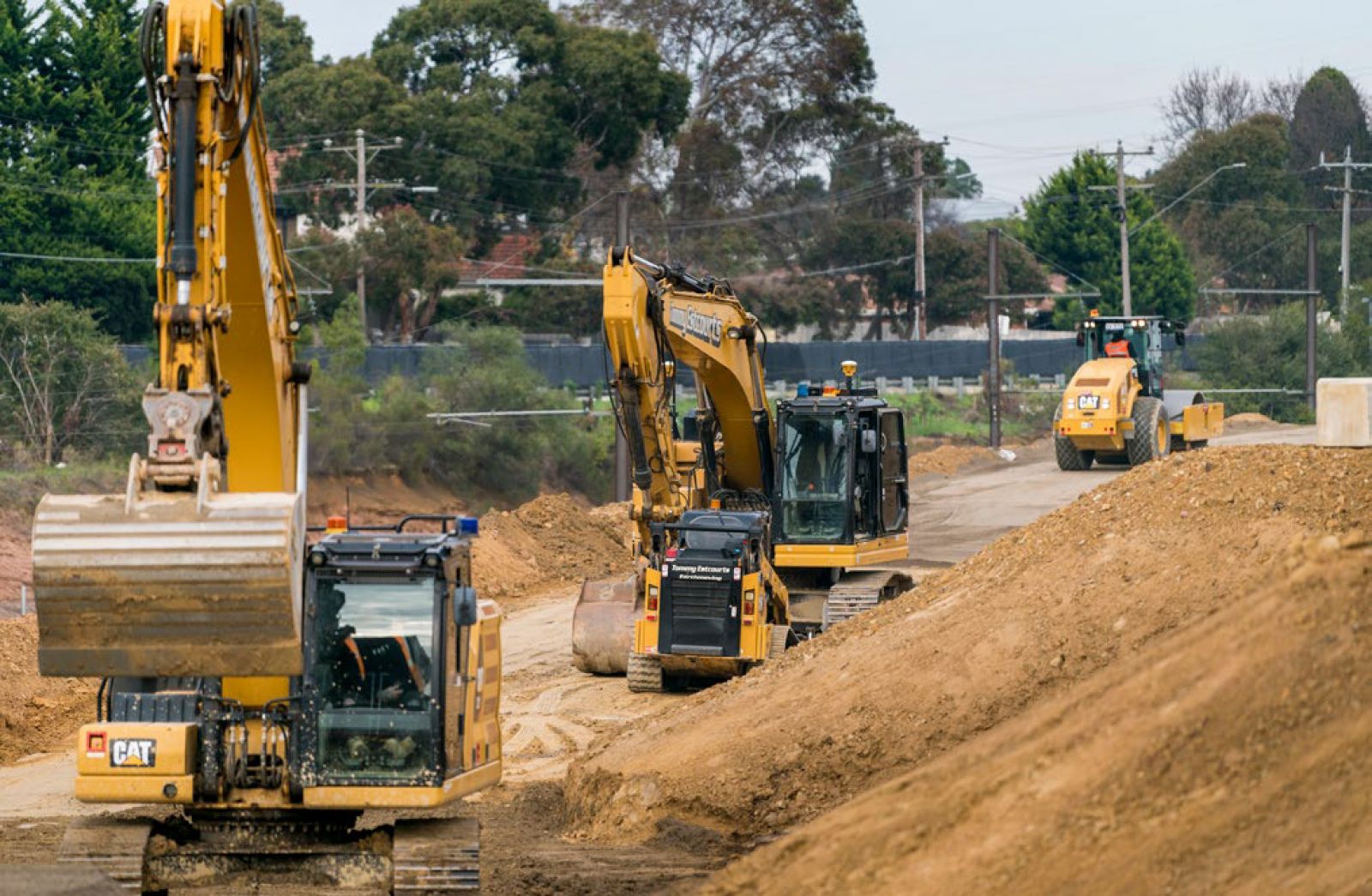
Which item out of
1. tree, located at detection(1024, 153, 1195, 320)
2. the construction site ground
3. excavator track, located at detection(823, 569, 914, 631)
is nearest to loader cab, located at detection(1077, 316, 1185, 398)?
the construction site ground

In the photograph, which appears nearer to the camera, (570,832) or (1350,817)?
(1350,817)

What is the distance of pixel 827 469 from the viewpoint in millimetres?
23000

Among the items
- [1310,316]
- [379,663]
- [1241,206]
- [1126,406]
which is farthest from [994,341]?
[1241,206]

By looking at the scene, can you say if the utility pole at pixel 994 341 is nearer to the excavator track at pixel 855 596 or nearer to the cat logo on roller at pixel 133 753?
the excavator track at pixel 855 596

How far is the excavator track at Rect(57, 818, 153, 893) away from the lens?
1186 centimetres

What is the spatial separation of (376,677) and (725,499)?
464 inches

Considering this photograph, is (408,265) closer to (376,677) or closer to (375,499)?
(375,499)

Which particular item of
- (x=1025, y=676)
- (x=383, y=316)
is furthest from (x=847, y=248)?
(x=1025, y=676)

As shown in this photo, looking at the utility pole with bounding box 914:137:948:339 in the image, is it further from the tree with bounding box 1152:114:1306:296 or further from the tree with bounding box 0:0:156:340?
the tree with bounding box 0:0:156:340

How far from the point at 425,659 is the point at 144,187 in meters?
42.7

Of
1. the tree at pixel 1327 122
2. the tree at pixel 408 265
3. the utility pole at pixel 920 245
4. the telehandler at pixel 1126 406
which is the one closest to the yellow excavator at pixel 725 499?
the telehandler at pixel 1126 406

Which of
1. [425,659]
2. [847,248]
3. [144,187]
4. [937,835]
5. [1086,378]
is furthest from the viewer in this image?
[847,248]

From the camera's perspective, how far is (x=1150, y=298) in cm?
7912

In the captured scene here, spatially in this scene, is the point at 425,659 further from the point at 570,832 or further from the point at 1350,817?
the point at 1350,817
